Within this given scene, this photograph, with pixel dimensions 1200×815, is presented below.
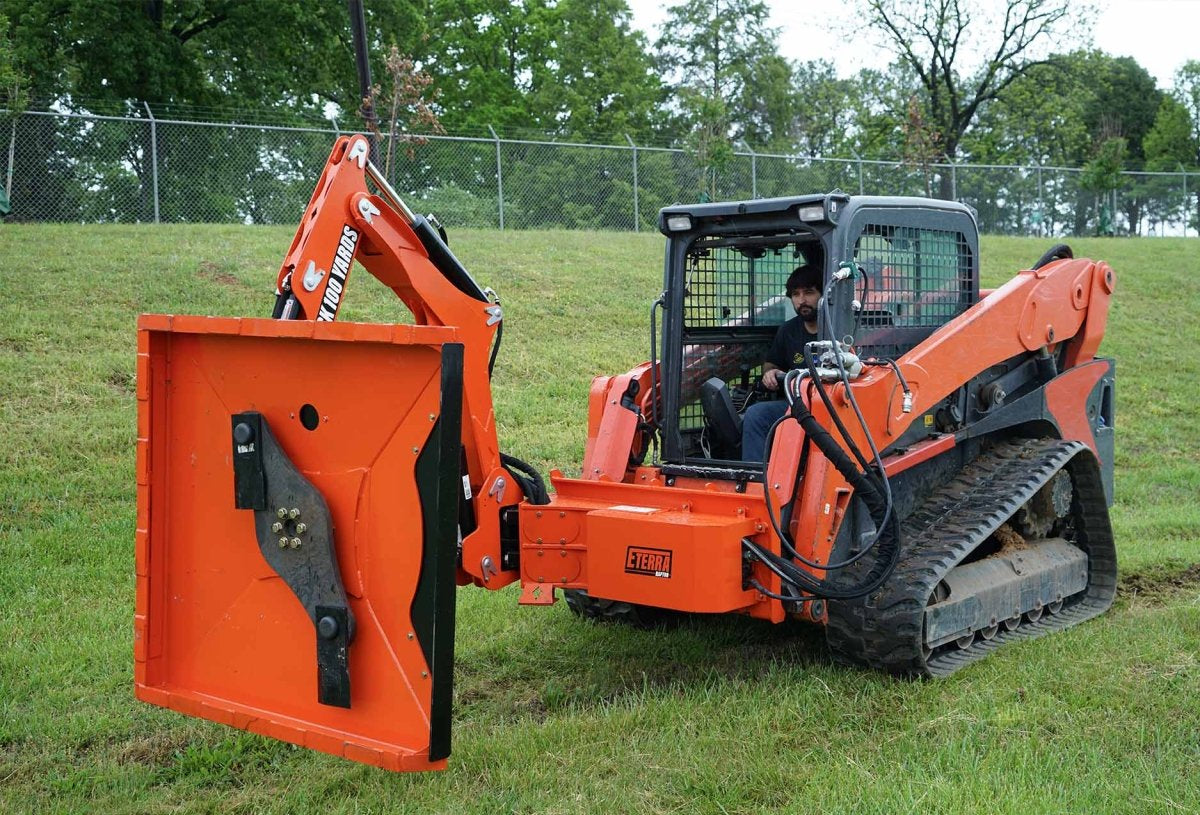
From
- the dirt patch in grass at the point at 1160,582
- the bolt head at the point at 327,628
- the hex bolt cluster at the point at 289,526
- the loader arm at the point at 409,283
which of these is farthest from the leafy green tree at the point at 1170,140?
the bolt head at the point at 327,628

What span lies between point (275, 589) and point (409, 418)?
801 mm

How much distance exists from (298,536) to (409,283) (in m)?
1.47

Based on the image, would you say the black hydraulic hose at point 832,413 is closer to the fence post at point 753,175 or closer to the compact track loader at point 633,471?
the compact track loader at point 633,471

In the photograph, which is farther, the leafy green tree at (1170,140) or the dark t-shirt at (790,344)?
the leafy green tree at (1170,140)

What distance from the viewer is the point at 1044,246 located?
2452cm

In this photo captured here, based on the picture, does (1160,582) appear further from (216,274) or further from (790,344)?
(216,274)

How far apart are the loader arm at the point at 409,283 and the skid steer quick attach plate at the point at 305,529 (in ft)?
2.15

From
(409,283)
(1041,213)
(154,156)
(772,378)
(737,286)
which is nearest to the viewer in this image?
(409,283)

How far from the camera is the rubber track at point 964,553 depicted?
525cm

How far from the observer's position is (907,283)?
618cm

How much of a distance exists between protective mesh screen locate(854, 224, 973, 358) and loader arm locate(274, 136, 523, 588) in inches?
71.0

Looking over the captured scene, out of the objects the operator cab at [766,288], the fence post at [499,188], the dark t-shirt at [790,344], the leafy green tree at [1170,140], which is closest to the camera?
the operator cab at [766,288]

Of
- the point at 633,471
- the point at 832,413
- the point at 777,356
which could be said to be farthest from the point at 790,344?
the point at 832,413

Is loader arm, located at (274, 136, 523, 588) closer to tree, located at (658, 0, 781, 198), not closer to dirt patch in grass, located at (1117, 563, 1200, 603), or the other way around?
dirt patch in grass, located at (1117, 563, 1200, 603)
